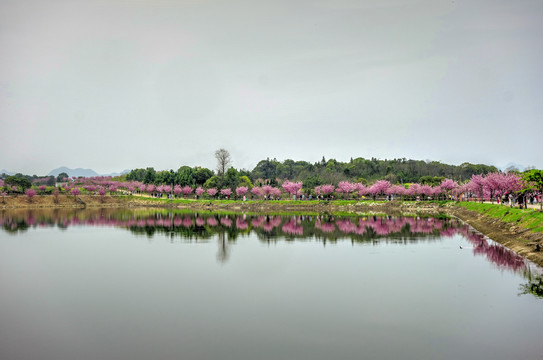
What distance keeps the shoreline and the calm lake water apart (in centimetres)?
405

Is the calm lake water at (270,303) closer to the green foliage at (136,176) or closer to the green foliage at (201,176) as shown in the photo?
the green foliage at (201,176)

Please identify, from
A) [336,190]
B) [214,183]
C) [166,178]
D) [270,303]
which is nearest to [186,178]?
[166,178]

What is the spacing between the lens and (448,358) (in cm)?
1124

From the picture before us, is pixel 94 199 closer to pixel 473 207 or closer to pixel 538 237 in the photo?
pixel 473 207

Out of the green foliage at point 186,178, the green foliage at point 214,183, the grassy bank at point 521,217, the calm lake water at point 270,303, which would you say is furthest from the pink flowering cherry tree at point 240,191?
the calm lake water at point 270,303

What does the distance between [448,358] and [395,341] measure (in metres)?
1.68

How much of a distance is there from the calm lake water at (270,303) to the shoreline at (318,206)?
405 cm

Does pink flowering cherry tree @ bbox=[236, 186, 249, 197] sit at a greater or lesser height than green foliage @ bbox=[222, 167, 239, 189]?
lesser

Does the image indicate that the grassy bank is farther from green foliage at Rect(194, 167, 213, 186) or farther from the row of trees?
green foliage at Rect(194, 167, 213, 186)

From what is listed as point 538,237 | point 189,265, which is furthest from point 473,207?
point 189,265

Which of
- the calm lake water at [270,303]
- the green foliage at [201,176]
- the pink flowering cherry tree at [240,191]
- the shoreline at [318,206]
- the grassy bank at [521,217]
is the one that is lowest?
the calm lake water at [270,303]

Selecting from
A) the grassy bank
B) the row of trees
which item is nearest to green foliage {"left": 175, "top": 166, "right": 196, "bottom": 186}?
the row of trees

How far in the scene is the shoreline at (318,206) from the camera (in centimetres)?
3453

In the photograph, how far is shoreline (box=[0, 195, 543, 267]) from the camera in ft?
113
